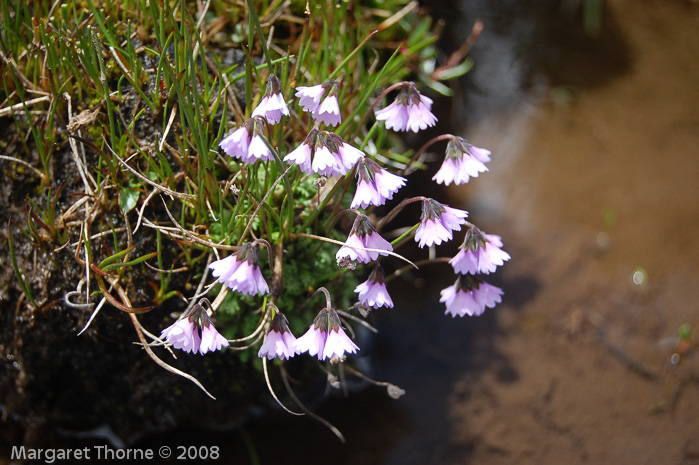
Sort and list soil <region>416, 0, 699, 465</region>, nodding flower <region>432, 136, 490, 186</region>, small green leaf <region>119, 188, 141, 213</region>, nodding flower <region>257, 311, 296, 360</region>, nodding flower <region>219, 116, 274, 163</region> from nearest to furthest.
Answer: nodding flower <region>219, 116, 274, 163</region>, nodding flower <region>257, 311, 296, 360</region>, nodding flower <region>432, 136, 490, 186</region>, small green leaf <region>119, 188, 141, 213</region>, soil <region>416, 0, 699, 465</region>

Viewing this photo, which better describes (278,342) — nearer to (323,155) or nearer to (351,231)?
(351,231)

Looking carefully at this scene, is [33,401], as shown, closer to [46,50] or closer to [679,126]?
[46,50]

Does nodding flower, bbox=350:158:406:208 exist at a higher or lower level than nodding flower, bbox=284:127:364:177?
lower

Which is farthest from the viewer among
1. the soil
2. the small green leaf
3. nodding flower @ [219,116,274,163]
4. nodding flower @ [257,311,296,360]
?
the soil

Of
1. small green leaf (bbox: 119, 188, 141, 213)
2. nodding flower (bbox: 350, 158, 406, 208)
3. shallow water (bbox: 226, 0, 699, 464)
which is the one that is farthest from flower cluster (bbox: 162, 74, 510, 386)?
shallow water (bbox: 226, 0, 699, 464)

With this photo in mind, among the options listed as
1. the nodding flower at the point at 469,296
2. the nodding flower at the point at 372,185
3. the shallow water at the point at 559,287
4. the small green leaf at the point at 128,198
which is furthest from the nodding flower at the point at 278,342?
the shallow water at the point at 559,287

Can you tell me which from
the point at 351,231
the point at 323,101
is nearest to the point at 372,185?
the point at 351,231

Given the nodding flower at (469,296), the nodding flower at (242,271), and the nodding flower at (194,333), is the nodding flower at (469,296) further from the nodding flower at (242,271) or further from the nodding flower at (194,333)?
the nodding flower at (194,333)

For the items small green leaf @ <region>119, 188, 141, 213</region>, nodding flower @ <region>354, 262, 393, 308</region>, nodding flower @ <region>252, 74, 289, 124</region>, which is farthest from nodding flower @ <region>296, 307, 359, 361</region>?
small green leaf @ <region>119, 188, 141, 213</region>

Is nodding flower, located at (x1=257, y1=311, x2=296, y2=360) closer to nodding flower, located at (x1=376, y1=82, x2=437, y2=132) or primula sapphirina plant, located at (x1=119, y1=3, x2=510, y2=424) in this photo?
primula sapphirina plant, located at (x1=119, y1=3, x2=510, y2=424)

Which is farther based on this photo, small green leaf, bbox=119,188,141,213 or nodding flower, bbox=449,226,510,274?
small green leaf, bbox=119,188,141,213

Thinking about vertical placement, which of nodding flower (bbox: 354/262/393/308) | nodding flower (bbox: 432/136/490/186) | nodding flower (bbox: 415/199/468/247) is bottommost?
nodding flower (bbox: 354/262/393/308)
